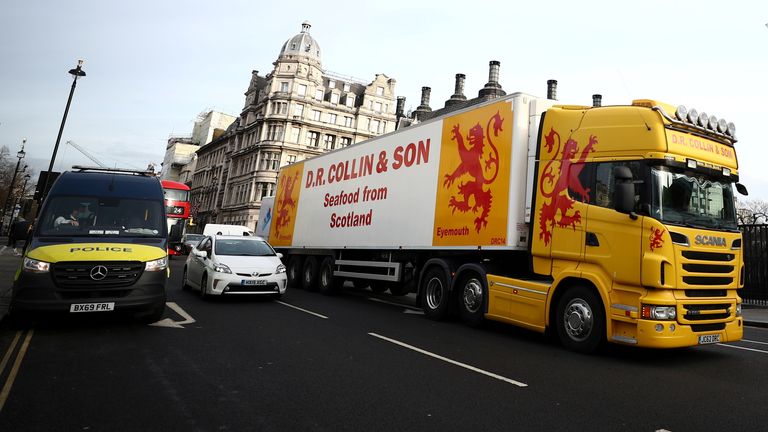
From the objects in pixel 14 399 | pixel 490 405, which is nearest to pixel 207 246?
pixel 14 399

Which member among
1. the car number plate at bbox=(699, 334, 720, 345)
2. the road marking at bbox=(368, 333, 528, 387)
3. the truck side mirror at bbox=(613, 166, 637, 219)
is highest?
the truck side mirror at bbox=(613, 166, 637, 219)

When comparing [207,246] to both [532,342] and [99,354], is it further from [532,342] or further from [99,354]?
[532,342]

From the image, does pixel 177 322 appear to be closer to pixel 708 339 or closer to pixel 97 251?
pixel 97 251

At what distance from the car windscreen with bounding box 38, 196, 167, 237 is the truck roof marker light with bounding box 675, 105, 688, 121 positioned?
8.34 metres

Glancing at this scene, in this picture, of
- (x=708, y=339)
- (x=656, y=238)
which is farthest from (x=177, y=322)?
(x=708, y=339)

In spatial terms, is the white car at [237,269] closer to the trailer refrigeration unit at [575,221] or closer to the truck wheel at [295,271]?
the trailer refrigeration unit at [575,221]

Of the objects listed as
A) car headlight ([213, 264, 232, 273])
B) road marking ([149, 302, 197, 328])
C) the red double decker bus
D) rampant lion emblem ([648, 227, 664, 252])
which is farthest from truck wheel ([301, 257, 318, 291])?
the red double decker bus

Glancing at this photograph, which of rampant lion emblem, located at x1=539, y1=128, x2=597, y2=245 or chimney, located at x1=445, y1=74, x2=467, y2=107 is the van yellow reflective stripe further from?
chimney, located at x1=445, y1=74, x2=467, y2=107

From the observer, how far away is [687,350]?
794cm

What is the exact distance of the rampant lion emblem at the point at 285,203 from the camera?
16984 mm

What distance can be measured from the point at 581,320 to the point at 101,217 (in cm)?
770

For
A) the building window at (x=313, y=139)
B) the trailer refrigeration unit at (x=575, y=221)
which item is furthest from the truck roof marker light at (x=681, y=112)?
the building window at (x=313, y=139)

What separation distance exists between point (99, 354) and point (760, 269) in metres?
20.3

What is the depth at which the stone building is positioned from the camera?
216ft
